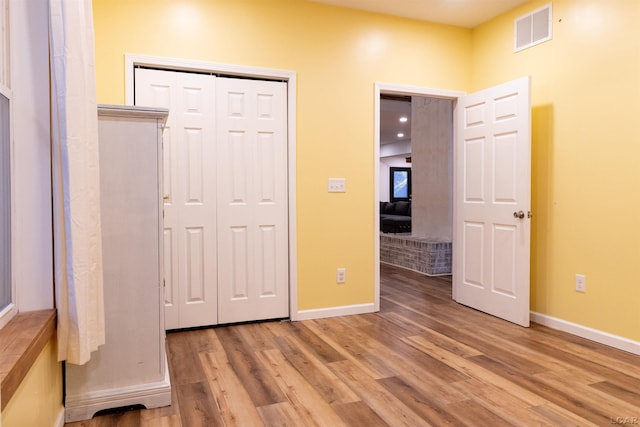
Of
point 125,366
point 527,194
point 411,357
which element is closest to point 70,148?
point 125,366

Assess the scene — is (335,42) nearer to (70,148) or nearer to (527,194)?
(527,194)

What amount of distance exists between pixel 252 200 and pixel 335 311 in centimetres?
113

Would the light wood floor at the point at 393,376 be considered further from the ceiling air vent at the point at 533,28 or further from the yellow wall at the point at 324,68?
the ceiling air vent at the point at 533,28

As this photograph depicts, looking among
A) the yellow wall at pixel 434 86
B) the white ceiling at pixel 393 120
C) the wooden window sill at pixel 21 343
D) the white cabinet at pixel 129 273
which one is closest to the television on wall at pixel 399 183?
the white ceiling at pixel 393 120

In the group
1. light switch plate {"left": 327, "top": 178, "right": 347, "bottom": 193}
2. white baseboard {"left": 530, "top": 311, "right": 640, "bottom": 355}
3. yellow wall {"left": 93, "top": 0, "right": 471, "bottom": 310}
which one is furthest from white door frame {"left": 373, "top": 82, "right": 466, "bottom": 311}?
white baseboard {"left": 530, "top": 311, "right": 640, "bottom": 355}

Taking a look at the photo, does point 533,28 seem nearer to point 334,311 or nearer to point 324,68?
point 324,68

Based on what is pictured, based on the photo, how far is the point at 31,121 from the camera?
158 cm

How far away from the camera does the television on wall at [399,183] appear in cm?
1427

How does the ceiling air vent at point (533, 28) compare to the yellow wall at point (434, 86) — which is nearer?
the yellow wall at point (434, 86)

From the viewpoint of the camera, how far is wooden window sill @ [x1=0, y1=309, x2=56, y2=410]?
44.3 inches

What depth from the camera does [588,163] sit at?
9.82 feet

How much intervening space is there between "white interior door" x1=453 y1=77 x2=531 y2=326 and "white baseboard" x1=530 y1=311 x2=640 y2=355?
7.2 inches

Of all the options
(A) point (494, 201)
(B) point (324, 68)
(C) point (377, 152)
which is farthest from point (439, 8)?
(A) point (494, 201)

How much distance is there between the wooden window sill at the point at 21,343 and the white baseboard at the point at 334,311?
205cm
